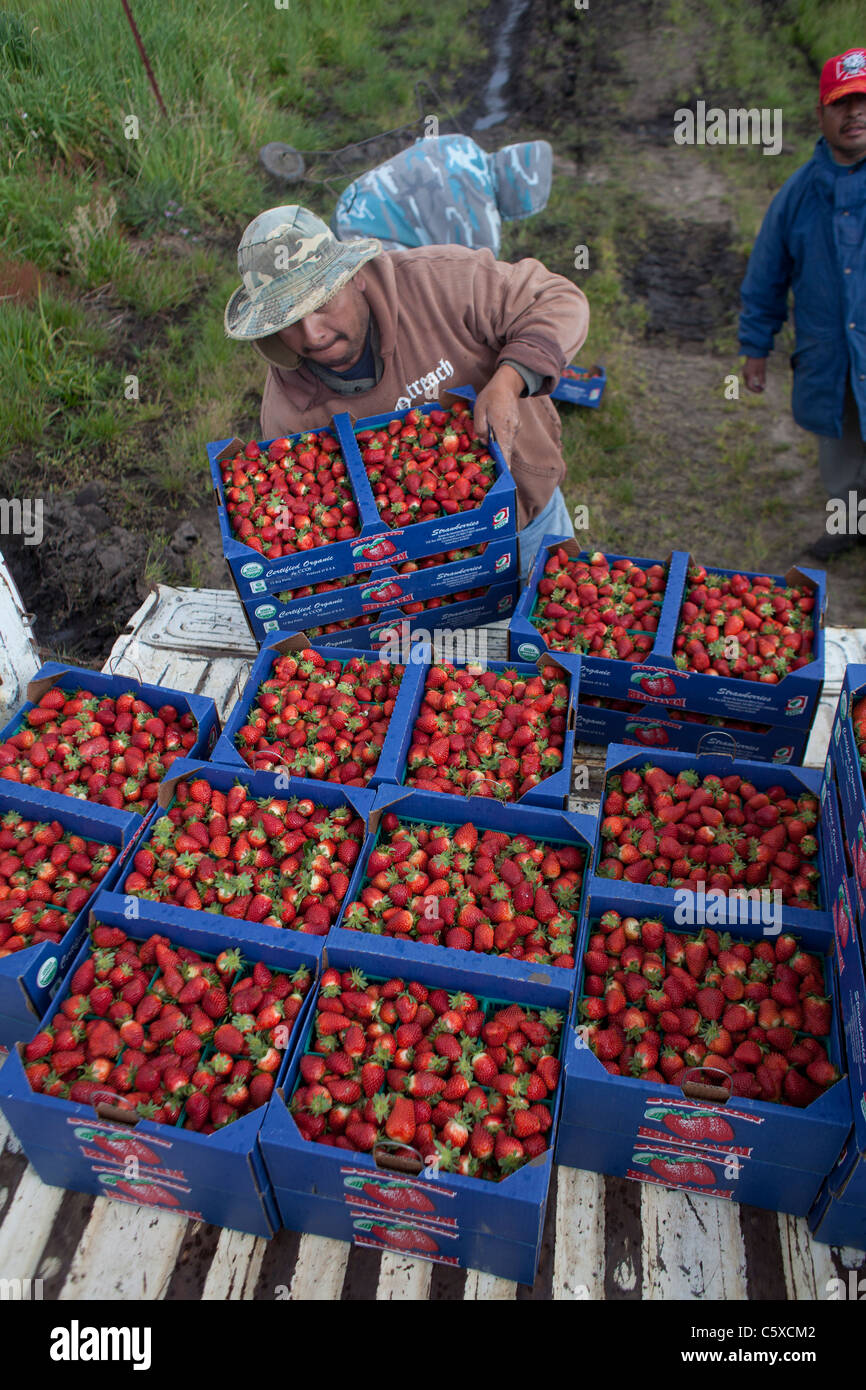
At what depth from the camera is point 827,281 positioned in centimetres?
479

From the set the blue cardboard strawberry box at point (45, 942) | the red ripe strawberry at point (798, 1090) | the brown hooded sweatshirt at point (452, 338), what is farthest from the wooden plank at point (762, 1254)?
the brown hooded sweatshirt at point (452, 338)

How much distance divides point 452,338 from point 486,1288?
10.9 ft

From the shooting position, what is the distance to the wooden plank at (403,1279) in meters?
2.26

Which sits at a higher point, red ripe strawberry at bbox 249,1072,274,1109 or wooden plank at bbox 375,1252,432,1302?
red ripe strawberry at bbox 249,1072,274,1109

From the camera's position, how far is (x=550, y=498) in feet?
13.7

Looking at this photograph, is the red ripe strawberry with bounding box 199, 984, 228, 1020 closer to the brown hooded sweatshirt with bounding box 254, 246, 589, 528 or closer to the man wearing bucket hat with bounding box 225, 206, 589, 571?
the man wearing bucket hat with bounding box 225, 206, 589, 571

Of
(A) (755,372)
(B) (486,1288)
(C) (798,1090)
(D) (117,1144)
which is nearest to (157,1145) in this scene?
(D) (117,1144)

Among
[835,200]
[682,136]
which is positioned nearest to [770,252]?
[835,200]

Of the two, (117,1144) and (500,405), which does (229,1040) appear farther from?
(500,405)

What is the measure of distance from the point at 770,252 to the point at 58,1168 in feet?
17.3

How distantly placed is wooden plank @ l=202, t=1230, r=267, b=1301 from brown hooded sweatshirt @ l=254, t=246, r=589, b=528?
3031 mm

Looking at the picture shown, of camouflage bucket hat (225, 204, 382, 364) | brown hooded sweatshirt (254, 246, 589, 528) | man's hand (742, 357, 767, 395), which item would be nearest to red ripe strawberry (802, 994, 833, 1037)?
brown hooded sweatshirt (254, 246, 589, 528)

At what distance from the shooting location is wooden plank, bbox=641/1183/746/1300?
2234 millimetres

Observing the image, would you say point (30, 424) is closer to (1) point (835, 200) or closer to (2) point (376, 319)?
(2) point (376, 319)
